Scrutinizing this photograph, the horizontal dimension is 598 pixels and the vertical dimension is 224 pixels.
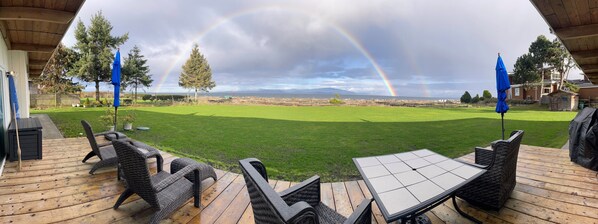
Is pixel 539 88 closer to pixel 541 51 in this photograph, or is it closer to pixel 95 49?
pixel 541 51

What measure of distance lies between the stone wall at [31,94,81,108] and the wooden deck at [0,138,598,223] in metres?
20.5

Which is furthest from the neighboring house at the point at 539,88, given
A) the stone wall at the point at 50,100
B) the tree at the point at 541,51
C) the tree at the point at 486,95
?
the stone wall at the point at 50,100

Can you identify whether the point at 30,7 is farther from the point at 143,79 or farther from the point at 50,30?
the point at 143,79

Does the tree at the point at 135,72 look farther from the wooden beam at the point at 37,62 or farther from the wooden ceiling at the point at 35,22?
the wooden ceiling at the point at 35,22

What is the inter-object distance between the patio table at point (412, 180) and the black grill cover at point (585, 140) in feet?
11.0

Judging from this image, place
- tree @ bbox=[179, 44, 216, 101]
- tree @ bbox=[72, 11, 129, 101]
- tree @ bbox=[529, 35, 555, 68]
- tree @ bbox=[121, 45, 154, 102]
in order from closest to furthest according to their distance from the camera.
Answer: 1. tree @ bbox=[72, 11, 129, 101]
2. tree @ bbox=[121, 45, 154, 102]
3. tree @ bbox=[529, 35, 555, 68]
4. tree @ bbox=[179, 44, 216, 101]

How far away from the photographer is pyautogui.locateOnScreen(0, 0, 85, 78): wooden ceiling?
10.8ft

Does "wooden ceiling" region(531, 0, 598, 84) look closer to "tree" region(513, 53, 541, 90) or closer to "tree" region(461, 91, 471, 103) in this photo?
"tree" region(513, 53, 541, 90)

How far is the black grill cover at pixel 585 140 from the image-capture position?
405cm

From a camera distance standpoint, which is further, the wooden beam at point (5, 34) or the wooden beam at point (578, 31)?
the wooden beam at point (5, 34)

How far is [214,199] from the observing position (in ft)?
9.38

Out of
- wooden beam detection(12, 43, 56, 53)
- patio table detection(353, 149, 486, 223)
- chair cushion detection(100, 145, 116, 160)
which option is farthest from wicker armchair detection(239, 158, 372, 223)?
wooden beam detection(12, 43, 56, 53)

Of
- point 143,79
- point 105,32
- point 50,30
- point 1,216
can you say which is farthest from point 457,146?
point 143,79

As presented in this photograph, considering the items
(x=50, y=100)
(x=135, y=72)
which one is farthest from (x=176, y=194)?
(x=135, y=72)
